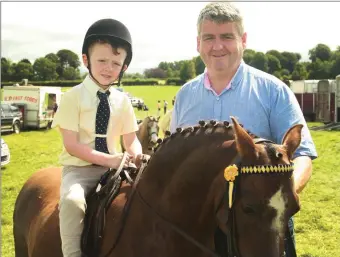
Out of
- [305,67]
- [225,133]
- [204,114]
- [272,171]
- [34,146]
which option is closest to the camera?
[272,171]

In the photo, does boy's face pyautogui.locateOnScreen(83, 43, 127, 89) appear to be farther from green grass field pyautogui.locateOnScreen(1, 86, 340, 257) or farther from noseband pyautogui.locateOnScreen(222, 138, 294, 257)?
green grass field pyautogui.locateOnScreen(1, 86, 340, 257)

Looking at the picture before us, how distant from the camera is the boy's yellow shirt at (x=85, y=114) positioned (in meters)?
3.22

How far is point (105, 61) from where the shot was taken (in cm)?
325

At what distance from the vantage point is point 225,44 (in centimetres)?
292

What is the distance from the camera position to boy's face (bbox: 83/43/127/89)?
3232 mm

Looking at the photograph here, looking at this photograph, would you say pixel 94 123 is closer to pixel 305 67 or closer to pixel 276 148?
pixel 276 148

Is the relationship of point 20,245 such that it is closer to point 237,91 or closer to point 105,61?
point 105,61

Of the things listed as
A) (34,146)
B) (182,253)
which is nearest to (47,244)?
(182,253)

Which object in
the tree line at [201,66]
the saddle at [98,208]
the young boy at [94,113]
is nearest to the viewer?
the saddle at [98,208]

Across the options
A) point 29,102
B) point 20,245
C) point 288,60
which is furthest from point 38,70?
point 20,245

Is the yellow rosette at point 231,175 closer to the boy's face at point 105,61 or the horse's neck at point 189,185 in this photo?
the horse's neck at point 189,185

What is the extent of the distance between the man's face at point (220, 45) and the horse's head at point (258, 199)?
97 cm

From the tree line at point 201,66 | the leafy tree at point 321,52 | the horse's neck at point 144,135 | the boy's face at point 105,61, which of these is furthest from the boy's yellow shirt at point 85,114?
the leafy tree at point 321,52

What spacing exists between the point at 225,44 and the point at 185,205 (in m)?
1.17
